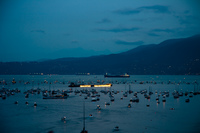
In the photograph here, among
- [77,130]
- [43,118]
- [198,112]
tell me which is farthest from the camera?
[198,112]

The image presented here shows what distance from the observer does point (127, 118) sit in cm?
4922

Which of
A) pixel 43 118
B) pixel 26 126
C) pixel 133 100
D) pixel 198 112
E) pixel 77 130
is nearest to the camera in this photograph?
pixel 77 130

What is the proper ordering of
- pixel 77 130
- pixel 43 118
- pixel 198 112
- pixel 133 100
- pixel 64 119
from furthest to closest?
pixel 133 100, pixel 198 112, pixel 43 118, pixel 64 119, pixel 77 130

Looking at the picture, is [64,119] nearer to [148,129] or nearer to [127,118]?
[127,118]

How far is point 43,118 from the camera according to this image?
49062 mm

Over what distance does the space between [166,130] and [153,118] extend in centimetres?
882

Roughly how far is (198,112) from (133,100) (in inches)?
903

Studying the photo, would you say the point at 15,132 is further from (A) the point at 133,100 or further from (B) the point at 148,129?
(A) the point at 133,100

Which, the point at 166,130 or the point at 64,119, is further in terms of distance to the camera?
the point at 64,119

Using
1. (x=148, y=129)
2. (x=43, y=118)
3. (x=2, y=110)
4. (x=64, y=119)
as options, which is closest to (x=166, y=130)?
(x=148, y=129)

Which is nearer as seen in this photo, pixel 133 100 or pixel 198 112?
pixel 198 112

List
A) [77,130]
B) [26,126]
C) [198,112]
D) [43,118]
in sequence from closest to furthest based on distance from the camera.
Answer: [77,130] < [26,126] < [43,118] < [198,112]

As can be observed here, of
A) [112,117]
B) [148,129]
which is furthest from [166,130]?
[112,117]

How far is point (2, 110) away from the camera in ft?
191
